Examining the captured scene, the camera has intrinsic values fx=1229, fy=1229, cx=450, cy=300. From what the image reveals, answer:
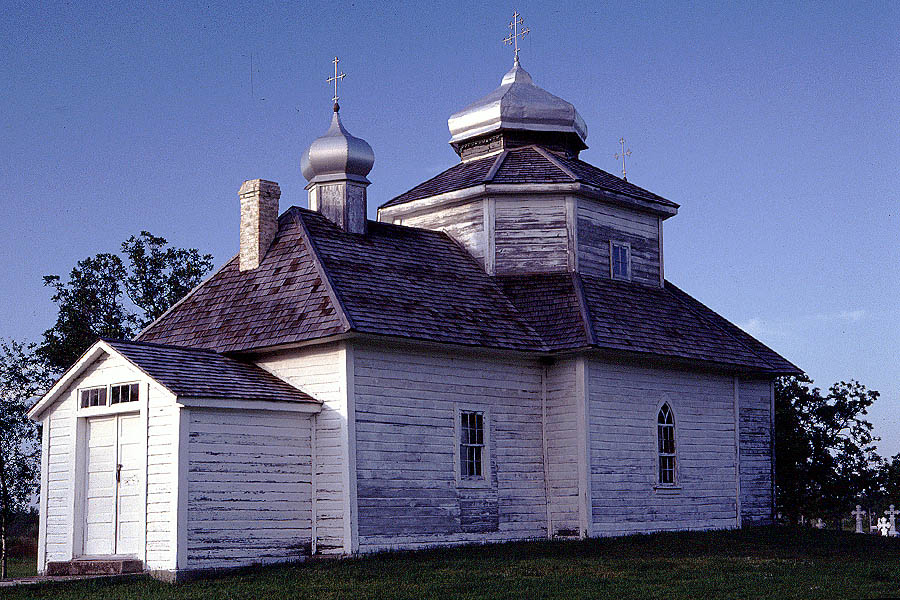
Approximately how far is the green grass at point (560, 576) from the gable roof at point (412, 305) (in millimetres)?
4108

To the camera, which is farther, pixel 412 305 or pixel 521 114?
pixel 521 114

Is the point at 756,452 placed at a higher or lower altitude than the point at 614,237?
lower

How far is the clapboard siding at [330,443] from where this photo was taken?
2150 centimetres

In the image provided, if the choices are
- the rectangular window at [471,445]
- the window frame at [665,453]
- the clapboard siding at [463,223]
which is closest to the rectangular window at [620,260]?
the clapboard siding at [463,223]

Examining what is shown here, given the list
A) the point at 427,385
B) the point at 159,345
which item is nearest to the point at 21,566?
the point at 159,345

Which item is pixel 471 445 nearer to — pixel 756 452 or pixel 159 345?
pixel 159 345

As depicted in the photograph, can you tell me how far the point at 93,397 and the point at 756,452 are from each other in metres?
15.3

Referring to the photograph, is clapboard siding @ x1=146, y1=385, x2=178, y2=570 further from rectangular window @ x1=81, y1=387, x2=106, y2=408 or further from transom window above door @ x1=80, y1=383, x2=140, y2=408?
rectangular window @ x1=81, y1=387, x2=106, y2=408

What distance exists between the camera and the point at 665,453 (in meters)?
26.3

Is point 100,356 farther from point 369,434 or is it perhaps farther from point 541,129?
point 541,129

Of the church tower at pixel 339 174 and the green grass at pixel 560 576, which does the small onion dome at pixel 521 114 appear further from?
the green grass at pixel 560 576

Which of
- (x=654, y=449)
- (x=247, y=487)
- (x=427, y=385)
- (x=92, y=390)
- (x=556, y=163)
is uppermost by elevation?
(x=556, y=163)

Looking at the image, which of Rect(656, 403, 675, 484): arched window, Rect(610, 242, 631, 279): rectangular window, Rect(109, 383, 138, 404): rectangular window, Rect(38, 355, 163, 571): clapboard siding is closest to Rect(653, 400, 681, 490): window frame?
Rect(656, 403, 675, 484): arched window

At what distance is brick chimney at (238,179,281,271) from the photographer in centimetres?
2509
